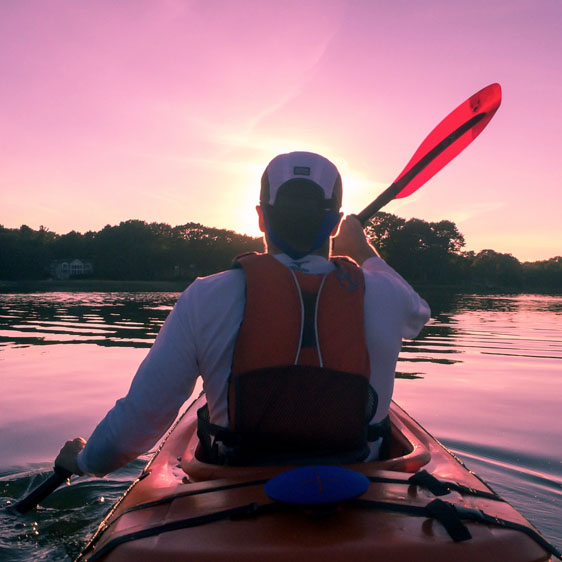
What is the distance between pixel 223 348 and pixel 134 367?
656 centimetres

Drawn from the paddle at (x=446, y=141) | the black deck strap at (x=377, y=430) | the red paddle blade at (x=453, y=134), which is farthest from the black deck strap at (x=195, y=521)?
the red paddle blade at (x=453, y=134)

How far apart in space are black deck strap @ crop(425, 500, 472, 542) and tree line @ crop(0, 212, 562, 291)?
6881 centimetres

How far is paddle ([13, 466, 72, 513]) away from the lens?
212 cm

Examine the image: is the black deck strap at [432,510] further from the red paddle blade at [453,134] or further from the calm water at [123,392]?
the red paddle blade at [453,134]

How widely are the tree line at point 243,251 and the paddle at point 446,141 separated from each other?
6619 cm

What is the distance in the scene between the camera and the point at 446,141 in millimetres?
3938

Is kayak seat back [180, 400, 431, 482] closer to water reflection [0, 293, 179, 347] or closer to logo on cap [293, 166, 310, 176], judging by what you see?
logo on cap [293, 166, 310, 176]

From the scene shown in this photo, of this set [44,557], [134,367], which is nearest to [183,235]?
[134,367]

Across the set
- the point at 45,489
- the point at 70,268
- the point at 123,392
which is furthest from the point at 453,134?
the point at 70,268

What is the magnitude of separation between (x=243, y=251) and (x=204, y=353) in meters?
77.1

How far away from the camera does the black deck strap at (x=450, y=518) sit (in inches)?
46.1

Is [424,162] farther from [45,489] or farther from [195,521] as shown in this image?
[195,521]

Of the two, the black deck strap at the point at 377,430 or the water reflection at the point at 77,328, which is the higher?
the black deck strap at the point at 377,430

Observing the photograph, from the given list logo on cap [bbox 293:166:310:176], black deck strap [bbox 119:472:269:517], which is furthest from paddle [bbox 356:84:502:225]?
black deck strap [bbox 119:472:269:517]
